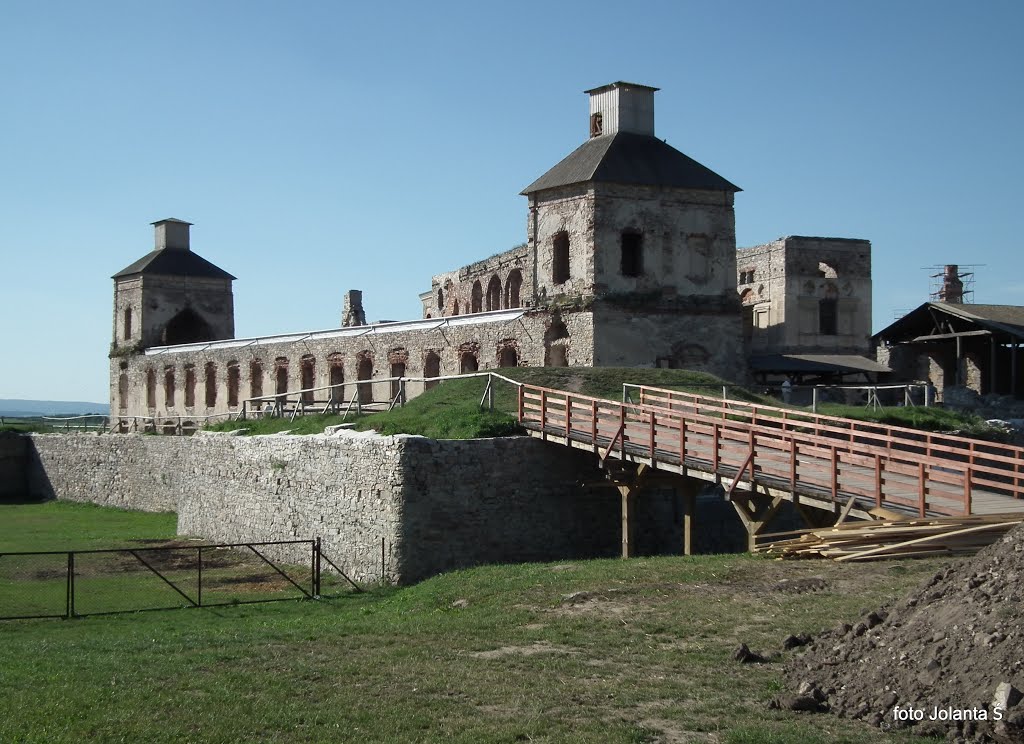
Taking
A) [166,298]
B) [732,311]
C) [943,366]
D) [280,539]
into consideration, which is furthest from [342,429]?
[166,298]

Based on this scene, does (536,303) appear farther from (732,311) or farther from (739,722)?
(739,722)

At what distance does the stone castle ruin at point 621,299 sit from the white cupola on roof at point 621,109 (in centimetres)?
4

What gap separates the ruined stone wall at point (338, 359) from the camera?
33562 mm

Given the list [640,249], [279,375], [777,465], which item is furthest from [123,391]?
[777,465]

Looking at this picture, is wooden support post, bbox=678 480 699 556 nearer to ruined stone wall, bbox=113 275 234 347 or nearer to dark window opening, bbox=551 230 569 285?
dark window opening, bbox=551 230 569 285

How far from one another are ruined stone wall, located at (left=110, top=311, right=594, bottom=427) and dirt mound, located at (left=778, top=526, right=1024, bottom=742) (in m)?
22.4

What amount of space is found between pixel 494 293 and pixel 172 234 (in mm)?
16680

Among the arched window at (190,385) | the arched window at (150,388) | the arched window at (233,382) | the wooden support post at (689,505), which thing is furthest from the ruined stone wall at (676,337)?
the arched window at (150,388)

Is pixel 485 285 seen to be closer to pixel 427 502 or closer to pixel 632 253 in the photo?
pixel 632 253

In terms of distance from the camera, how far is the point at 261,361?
44.7m

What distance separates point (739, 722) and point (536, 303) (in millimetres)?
25381

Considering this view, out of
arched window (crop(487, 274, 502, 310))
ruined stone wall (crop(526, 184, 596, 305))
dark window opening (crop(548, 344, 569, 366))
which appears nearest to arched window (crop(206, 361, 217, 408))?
arched window (crop(487, 274, 502, 310))

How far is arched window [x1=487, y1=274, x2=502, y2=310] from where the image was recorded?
4781cm

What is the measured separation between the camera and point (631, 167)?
33719 mm
